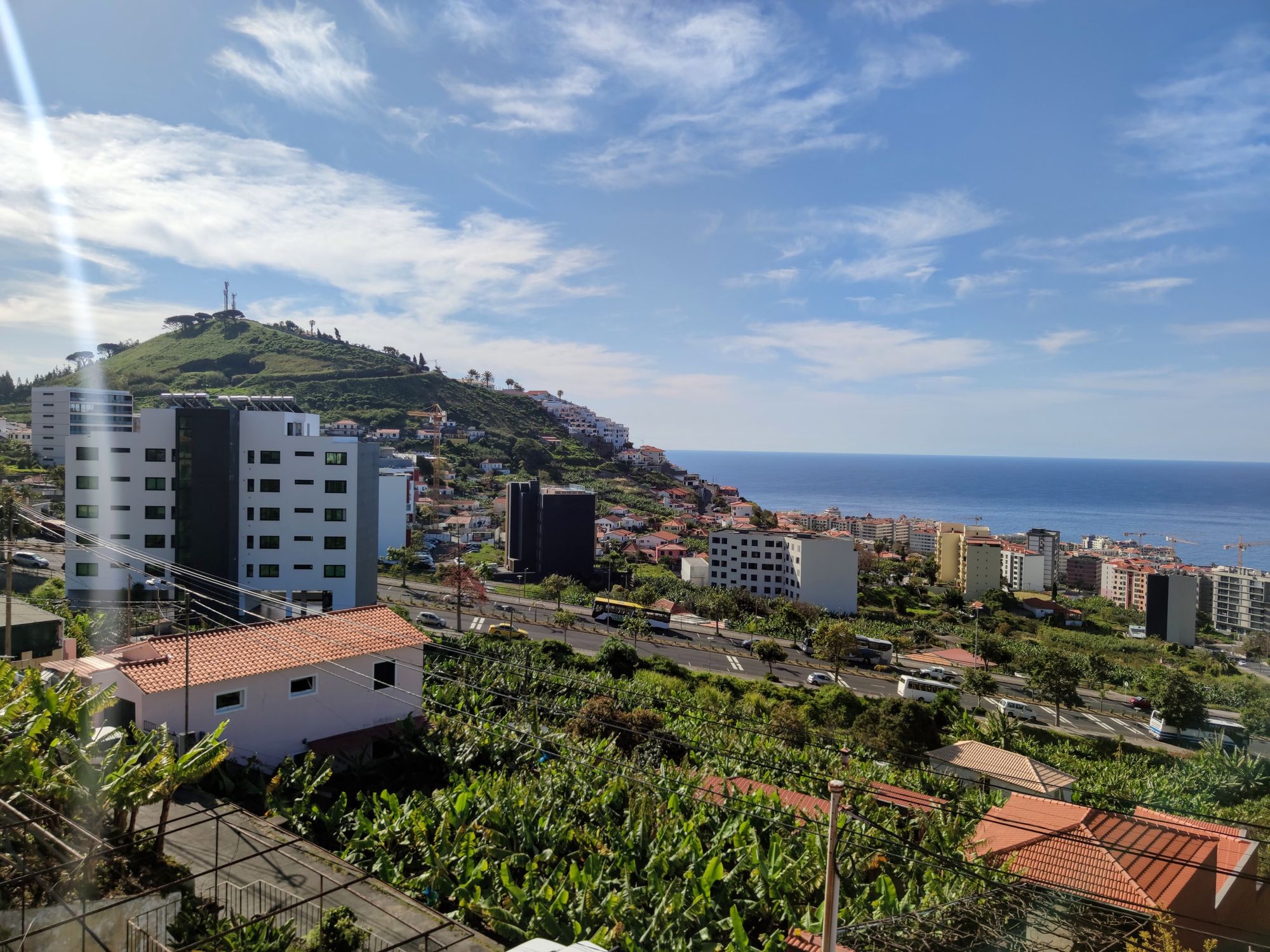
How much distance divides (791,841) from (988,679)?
2460cm

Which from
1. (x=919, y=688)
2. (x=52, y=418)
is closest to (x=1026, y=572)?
(x=919, y=688)

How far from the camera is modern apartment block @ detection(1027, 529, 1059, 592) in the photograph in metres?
77.2

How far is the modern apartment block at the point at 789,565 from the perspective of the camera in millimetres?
55750

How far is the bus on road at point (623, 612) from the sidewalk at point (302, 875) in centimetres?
3170

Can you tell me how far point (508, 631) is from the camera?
32969mm

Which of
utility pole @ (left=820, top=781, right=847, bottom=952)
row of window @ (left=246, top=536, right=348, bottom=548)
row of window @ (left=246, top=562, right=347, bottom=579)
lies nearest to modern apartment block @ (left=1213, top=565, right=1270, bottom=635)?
row of window @ (left=246, top=536, right=348, bottom=548)

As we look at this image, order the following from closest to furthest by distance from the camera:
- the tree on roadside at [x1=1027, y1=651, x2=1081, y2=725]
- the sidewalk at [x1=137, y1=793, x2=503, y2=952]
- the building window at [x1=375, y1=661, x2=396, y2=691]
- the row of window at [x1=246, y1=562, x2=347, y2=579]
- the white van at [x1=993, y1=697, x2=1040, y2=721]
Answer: the sidewalk at [x1=137, y1=793, x2=503, y2=952] < the building window at [x1=375, y1=661, x2=396, y2=691] < the row of window at [x1=246, y1=562, x2=347, y2=579] < the tree on roadside at [x1=1027, y1=651, x2=1081, y2=725] < the white van at [x1=993, y1=697, x2=1040, y2=721]

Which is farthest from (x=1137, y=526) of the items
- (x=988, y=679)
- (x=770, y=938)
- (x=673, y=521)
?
(x=770, y=938)

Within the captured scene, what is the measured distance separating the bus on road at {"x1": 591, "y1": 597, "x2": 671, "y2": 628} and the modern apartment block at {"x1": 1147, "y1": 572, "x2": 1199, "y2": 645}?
1601 inches

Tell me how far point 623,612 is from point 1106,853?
110ft

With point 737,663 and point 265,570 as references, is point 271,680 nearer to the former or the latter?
point 265,570

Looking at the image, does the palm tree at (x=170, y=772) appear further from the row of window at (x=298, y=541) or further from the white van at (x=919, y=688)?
the white van at (x=919, y=688)

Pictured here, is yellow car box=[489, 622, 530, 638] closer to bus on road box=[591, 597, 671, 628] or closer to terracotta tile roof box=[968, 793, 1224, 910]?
bus on road box=[591, 597, 671, 628]

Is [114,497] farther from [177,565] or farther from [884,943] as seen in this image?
[884,943]
